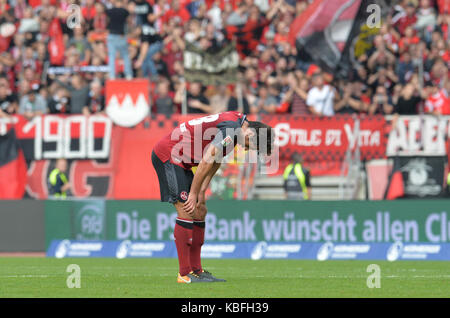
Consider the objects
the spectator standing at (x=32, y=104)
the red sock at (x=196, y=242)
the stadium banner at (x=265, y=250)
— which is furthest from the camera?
the spectator standing at (x=32, y=104)

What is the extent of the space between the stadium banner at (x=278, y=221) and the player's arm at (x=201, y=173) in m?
8.14

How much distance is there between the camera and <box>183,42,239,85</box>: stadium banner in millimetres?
22391

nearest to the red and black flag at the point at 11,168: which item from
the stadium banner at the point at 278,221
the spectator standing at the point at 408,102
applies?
the stadium banner at the point at 278,221

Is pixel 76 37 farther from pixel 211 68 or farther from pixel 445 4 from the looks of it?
pixel 445 4

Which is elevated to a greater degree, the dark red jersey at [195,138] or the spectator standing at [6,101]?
the spectator standing at [6,101]

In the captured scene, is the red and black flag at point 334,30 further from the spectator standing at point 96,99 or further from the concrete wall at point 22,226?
the concrete wall at point 22,226

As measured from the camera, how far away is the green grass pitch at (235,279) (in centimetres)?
1066

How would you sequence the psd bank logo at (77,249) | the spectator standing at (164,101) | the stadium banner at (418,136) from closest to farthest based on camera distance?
the psd bank logo at (77,249)
the stadium banner at (418,136)
the spectator standing at (164,101)

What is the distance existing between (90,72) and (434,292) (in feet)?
48.0

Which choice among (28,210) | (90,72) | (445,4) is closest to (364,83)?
(445,4)

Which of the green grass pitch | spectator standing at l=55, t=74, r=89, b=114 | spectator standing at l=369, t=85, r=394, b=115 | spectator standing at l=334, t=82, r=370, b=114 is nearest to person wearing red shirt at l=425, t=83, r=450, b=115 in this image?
spectator standing at l=369, t=85, r=394, b=115

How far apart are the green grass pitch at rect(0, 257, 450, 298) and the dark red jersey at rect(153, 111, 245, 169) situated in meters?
1.59

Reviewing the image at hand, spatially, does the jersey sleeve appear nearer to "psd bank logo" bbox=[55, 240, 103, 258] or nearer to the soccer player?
the soccer player

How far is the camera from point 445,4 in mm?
23969
